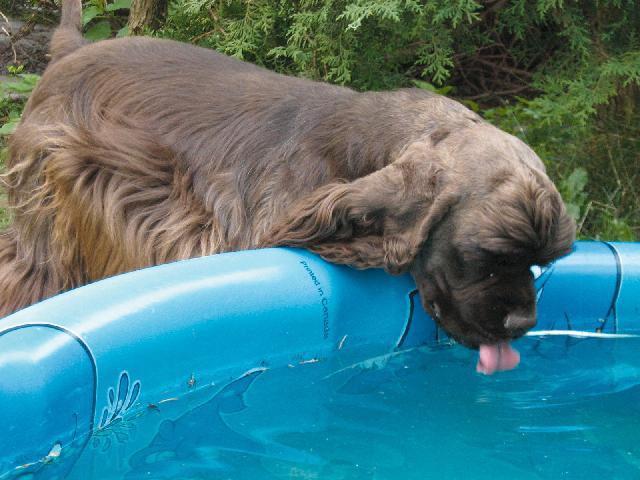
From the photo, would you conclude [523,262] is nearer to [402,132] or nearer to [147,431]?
[402,132]

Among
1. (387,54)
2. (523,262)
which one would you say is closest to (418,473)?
(523,262)

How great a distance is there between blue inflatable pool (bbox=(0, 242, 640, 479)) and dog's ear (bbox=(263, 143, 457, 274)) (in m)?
0.10

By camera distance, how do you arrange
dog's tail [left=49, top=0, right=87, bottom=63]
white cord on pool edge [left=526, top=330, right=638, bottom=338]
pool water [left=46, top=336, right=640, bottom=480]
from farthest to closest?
1. dog's tail [left=49, top=0, right=87, bottom=63]
2. white cord on pool edge [left=526, top=330, right=638, bottom=338]
3. pool water [left=46, top=336, right=640, bottom=480]

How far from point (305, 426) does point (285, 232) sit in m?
0.73

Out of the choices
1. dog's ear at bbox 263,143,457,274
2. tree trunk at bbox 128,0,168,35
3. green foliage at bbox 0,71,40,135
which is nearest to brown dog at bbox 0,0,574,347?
dog's ear at bbox 263,143,457,274

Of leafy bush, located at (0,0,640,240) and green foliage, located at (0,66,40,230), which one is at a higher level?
leafy bush, located at (0,0,640,240)

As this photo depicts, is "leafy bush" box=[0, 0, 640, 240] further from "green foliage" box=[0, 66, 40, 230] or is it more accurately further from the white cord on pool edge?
the white cord on pool edge

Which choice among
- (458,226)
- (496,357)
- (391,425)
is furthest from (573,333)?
(391,425)

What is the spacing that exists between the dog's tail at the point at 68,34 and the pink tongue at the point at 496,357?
232 centimetres

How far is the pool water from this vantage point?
317cm

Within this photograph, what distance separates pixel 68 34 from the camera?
4.91 meters

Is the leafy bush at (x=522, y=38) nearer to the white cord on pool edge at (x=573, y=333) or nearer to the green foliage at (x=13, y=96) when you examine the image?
the green foliage at (x=13, y=96)

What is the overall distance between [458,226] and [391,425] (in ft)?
2.21

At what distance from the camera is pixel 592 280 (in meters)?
4.19
